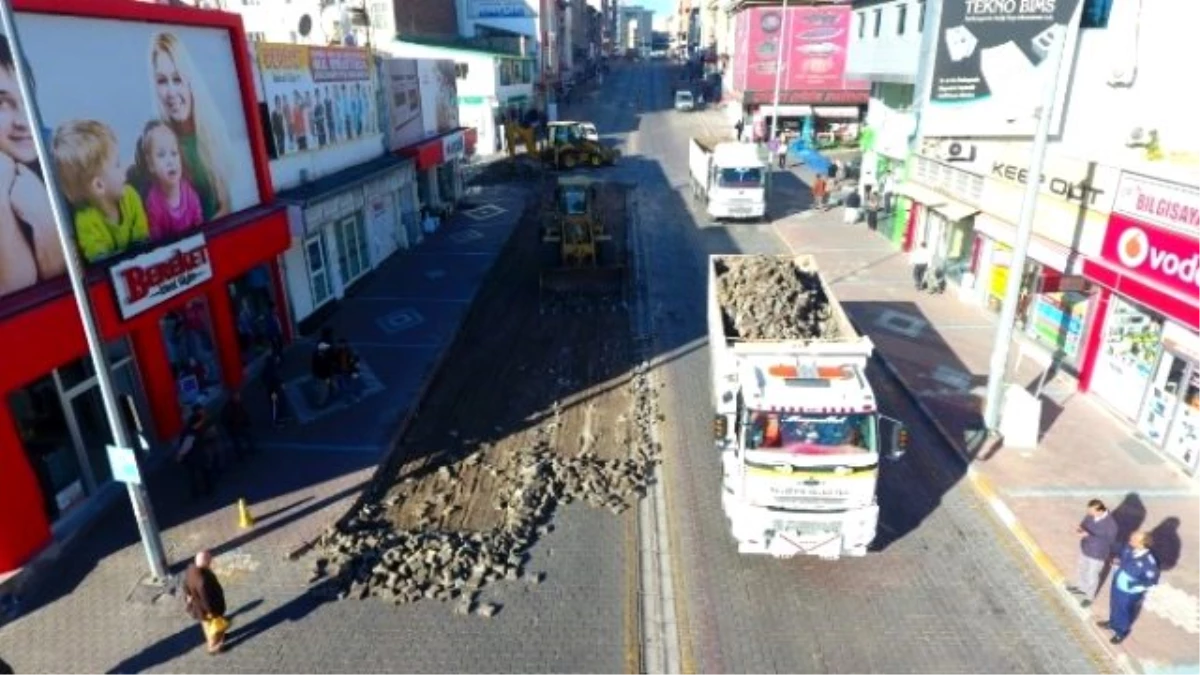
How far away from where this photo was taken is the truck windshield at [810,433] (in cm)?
1189

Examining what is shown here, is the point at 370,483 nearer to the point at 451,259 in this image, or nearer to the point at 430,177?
the point at 451,259

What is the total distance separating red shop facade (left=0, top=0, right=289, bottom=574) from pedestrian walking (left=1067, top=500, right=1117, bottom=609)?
17.0m

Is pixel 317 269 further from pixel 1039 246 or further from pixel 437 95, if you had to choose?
pixel 1039 246

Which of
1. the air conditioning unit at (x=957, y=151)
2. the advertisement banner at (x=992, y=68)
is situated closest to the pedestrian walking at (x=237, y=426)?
the advertisement banner at (x=992, y=68)

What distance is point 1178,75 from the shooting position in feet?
57.7

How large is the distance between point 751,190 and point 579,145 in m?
18.7

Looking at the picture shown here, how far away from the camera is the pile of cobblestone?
12219 millimetres

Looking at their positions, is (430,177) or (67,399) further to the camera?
(430,177)

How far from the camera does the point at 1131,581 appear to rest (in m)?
10.5

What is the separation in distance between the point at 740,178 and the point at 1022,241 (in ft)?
68.0

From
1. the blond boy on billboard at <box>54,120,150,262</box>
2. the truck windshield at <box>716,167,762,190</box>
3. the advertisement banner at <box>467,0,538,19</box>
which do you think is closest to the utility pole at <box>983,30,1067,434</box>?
the blond boy on billboard at <box>54,120,150,262</box>

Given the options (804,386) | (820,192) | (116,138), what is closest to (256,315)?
(116,138)

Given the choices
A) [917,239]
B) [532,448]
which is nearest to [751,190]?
[917,239]

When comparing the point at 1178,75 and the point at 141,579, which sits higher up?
the point at 1178,75
